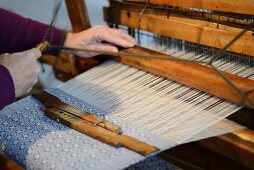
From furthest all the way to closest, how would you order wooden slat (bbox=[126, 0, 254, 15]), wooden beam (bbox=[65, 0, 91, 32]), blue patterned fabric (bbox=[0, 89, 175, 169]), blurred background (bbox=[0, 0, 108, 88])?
blurred background (bbox=[0, 0, 108, 88]), wooden beam (bbox=[65, 0, 91, 32]), wooden slat (bbox=[126, 0, 254, 15]), blue patterned fabric (bbox=[0, 89, 175, 169])

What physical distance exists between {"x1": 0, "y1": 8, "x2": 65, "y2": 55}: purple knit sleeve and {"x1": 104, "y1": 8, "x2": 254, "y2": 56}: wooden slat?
11.9 inches

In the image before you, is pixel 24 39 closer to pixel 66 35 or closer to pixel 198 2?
pixel 66 35

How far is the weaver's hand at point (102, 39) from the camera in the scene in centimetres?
148

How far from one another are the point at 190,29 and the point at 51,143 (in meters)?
0.65

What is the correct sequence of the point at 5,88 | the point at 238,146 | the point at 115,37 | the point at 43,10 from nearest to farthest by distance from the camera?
the point at 238,146, the point at 5,88, the point at 115,37, the point at 43,10

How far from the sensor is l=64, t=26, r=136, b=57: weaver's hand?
1482mm

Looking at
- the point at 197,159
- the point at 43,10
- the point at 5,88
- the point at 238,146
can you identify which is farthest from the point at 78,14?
the point at 43,10

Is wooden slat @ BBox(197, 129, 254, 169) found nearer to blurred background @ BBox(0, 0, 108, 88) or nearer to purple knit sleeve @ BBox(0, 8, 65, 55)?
purple knit sleeve @ BBox(0, 8, 65, 55)

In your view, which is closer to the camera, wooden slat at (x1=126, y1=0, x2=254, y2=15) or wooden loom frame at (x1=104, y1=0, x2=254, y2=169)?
wooden loom frame at (x1=104, y1=0, x2=254, y2=169)

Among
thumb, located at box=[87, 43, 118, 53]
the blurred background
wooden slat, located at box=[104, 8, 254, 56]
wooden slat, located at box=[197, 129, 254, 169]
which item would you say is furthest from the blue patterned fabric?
the blurred background

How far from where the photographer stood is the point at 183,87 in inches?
47.9

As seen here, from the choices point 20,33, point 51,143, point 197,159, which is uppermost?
point 20,33

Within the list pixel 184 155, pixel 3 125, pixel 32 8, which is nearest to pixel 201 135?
pixel 184 155

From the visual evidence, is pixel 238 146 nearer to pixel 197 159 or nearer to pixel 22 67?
pixel 197 159
